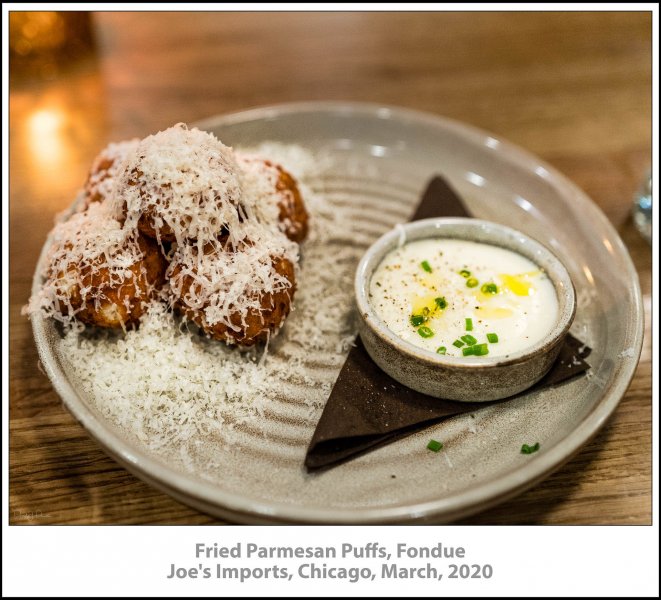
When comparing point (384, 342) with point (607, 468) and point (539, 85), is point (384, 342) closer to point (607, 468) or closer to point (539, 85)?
point (607, 468)

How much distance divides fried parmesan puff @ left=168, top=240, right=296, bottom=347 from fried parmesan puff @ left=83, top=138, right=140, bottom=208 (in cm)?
45

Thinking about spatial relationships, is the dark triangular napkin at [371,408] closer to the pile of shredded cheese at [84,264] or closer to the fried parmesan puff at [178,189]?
the fried parmesan puff at [178,189]

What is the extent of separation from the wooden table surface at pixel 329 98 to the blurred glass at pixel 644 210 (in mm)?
39

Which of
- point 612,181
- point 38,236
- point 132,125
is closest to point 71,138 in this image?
point 132,125

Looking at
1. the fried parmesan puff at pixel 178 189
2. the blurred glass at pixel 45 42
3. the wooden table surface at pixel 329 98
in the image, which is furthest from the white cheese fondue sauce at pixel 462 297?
the blurred glass at pixel 45 42

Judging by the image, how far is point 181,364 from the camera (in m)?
2.16

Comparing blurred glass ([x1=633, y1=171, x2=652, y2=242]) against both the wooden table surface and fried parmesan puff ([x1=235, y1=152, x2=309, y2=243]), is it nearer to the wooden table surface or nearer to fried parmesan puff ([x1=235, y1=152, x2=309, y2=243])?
the wooden table surface

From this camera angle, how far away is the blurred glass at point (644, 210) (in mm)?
2859

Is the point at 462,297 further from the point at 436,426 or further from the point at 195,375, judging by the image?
the point at 195,375

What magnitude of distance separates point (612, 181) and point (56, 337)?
2.56 meters

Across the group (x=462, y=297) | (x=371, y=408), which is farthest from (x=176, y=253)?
(x=462, y=297)

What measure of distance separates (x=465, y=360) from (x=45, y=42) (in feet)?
10.9

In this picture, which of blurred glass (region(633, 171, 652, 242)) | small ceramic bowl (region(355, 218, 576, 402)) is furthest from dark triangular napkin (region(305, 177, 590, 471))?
blurred glass (region(633, 171, 652, 242))

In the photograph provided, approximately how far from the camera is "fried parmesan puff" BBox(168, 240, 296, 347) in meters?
2.10
